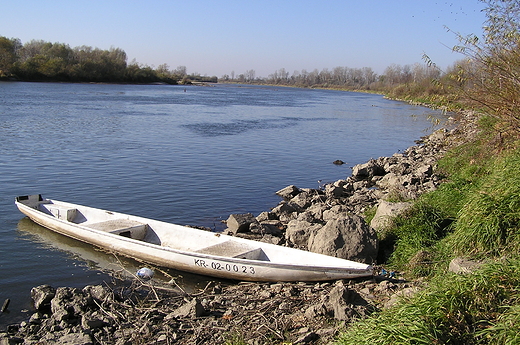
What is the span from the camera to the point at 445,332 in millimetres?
4590

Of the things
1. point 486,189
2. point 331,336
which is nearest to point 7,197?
point 331,336

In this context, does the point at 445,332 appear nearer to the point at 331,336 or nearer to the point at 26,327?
the point at 331,336

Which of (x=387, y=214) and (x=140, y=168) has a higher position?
(x=387, y=214)

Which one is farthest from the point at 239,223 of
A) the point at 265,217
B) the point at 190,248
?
the point at 190,248

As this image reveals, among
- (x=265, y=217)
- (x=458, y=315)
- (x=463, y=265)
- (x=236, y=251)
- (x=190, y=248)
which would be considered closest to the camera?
(x=458, y=315)

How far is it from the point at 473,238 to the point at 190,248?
5.88m

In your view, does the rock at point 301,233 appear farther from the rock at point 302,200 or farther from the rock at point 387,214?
the rock at point 302,200

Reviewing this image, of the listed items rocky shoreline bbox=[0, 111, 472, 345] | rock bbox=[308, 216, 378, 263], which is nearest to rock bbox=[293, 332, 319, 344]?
rocky shoreline bbox=[0, 111, 472, 345]

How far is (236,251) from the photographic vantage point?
9.51 m

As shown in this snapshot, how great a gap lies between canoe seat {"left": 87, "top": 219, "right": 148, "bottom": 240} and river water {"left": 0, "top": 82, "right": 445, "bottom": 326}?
1.94ft

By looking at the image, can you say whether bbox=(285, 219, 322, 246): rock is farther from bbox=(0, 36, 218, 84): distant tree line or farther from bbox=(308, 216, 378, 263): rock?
bbox=(0, 36, 218, 84): distant tree line

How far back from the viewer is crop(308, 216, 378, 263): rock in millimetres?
8586

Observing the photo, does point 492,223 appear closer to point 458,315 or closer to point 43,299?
point 458,315

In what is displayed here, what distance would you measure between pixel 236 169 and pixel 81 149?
8184 mm
